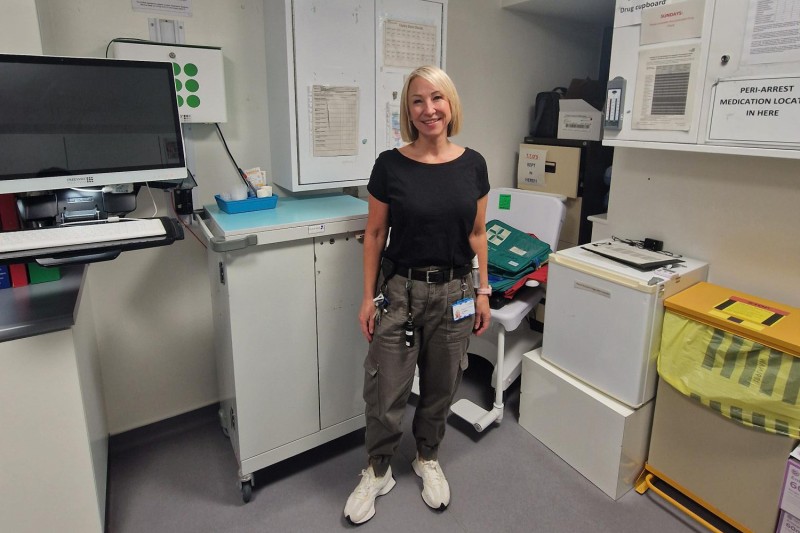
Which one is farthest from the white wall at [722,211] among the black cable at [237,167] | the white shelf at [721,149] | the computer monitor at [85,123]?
the computer monitor at [85,123]

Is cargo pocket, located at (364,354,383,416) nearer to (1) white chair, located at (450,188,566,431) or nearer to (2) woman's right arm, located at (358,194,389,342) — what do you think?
(2) woman's right arm, located at (358,194,389,342)

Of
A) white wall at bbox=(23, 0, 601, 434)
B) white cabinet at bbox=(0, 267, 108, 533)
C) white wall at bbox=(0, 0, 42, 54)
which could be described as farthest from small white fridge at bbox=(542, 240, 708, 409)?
white wall at bbox=(0, 0, 42, 54)

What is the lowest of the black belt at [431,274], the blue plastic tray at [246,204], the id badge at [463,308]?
the id badge at [463,308]

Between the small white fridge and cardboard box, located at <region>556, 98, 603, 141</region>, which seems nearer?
the small white fridge

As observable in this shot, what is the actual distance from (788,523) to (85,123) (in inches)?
93.5

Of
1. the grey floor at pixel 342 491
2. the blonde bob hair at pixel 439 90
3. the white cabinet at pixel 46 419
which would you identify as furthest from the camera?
the grey floor at pixel 342 491

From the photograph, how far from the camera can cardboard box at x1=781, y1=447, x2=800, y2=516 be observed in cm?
147

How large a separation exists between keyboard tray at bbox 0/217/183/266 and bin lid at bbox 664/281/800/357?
165 centimetres

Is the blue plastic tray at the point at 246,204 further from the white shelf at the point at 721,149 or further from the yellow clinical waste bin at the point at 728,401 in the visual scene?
the yellow clinical waste bin at the point at 728,401

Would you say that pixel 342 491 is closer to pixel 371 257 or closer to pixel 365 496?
pixel 365 496

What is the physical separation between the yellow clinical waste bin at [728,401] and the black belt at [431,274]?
0.78 metres

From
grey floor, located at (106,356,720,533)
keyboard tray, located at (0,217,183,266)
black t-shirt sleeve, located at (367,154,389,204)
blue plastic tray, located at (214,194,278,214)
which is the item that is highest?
black t-shirt sleeve, located at (367,154,389,204)

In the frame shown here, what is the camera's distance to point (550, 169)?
2908mm

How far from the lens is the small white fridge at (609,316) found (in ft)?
5.82
